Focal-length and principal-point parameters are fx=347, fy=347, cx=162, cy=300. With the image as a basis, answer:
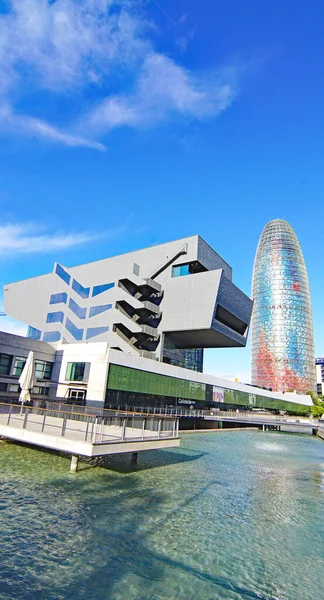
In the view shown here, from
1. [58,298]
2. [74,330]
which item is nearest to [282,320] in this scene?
[58,298]

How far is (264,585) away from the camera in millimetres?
7977

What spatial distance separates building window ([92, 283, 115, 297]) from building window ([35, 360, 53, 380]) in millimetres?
17327

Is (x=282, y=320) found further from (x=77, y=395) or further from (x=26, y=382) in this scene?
(x=26, y=382)

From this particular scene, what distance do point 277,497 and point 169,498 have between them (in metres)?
5.72

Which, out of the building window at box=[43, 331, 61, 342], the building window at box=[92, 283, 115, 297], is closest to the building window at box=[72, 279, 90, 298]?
the building window at box=[92, 283, 115, 297]

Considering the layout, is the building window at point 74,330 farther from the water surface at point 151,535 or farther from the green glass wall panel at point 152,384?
the water surface at point 151,535

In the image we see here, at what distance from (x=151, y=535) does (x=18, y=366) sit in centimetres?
3598

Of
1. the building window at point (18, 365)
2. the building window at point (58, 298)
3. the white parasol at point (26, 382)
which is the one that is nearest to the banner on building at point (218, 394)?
the building window at point (58, 298)

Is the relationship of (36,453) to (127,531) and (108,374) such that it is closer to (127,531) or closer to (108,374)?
(127,531)

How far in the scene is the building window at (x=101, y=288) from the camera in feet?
195

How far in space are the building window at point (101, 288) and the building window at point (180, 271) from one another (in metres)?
10.8

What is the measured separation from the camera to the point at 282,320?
166 m

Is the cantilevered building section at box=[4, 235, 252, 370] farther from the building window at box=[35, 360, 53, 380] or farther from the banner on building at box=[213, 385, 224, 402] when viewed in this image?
the building window at box=[35, 360, 53, 380]

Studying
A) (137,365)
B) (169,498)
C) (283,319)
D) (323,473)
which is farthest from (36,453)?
(283,319)
